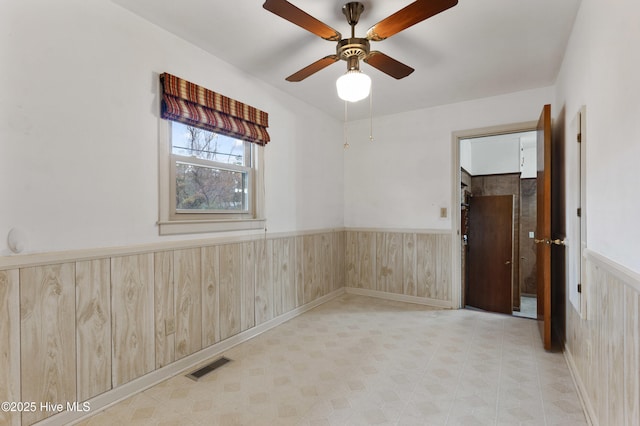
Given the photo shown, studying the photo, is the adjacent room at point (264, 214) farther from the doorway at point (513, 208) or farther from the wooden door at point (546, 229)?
the doorway at point (513, 208)

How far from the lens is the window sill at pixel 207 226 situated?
2.39 m

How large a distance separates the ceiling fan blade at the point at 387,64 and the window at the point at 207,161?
1.29 m

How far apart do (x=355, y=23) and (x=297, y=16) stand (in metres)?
0.54

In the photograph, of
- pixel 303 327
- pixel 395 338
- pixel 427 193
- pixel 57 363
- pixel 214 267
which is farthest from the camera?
pixel 427 193

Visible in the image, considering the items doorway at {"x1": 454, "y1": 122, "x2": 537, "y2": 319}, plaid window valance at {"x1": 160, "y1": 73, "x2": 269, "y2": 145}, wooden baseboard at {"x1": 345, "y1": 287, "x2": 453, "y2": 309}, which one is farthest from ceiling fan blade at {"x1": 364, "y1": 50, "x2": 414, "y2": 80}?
wooden baseboard at {"x1": 345, "y1": 287, "x2": 453, "y2": 309}

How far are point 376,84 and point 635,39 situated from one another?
2.32 m

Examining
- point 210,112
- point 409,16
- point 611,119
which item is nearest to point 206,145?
point 210,112

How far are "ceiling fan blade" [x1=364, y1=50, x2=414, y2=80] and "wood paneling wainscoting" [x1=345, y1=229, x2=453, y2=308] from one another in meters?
2.30

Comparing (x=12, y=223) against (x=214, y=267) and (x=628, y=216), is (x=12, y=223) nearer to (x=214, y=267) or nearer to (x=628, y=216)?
(x=214, y=267)

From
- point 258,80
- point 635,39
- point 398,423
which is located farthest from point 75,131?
point 635,39

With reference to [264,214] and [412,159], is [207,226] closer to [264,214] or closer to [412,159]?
[264,214]

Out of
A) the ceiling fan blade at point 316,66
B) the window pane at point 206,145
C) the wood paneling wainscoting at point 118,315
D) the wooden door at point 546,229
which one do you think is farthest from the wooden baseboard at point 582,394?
the window pane at point 206,145

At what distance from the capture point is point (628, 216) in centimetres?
127

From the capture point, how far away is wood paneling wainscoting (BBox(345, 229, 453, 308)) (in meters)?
4.03
